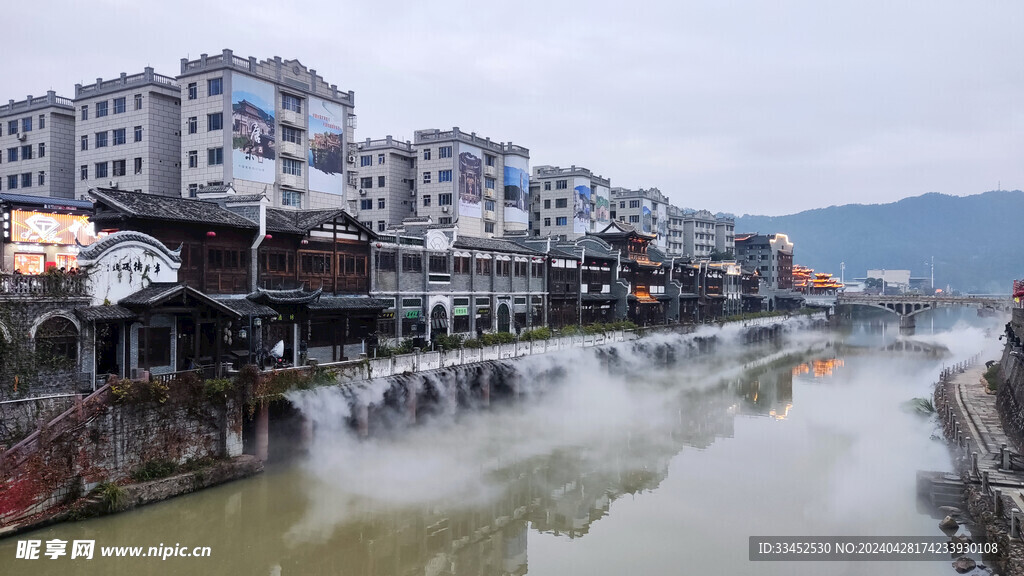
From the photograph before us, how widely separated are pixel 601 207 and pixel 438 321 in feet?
200

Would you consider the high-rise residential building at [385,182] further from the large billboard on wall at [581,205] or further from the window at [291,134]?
the window at [291,134]

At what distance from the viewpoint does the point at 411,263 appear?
47250 millimetres

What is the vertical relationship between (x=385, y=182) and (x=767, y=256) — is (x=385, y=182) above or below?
above

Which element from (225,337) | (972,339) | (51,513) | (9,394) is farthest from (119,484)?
(972,339)

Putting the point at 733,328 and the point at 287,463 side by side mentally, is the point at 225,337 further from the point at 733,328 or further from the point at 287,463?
the point at 733,328

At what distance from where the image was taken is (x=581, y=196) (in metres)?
99.8

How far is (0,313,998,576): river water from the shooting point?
24.2 metres

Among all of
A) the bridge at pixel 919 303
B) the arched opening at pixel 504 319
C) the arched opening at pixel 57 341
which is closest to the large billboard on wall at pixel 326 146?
the arched opening at pixel 504 319

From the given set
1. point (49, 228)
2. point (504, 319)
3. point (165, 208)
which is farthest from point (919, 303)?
point (49, 228)

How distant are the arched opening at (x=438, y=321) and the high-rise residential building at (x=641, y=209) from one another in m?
71.3

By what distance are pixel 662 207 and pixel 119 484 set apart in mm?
111811

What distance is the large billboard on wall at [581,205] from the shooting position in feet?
323

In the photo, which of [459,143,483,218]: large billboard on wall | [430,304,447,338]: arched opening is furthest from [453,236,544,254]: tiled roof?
[459,143,483,218]: large billboard on wall

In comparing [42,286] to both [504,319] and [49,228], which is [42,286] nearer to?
[49,228]
